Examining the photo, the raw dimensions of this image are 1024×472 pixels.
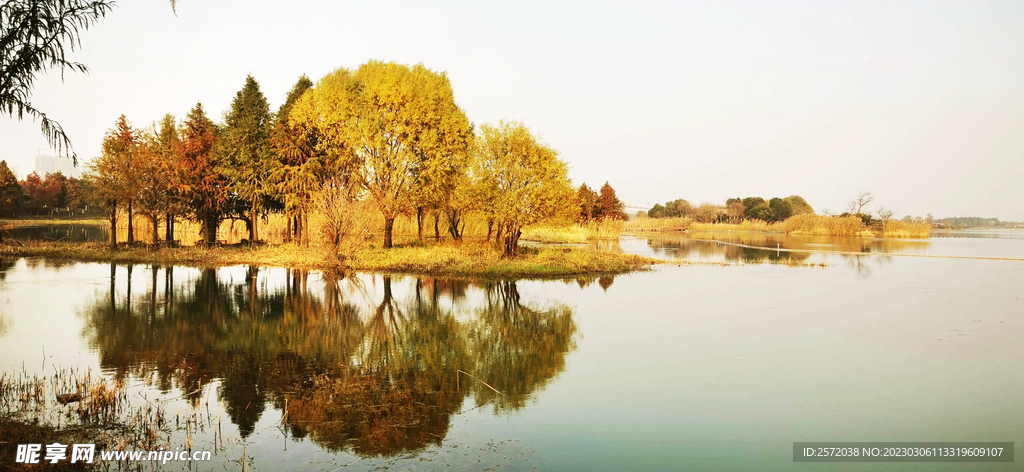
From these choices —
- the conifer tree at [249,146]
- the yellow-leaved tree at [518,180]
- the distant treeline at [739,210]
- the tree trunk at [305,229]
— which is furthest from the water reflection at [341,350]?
the distant treeline at [739,210]

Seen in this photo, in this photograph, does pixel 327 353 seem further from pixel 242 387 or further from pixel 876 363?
pixel 876 363

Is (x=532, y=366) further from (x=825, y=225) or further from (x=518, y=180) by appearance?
(x=825, y=225)

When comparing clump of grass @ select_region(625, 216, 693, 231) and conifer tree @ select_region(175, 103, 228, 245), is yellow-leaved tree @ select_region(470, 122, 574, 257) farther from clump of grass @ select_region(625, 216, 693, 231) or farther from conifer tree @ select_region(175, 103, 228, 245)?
clump of grass @ select_region(625, 216, 693, 231)

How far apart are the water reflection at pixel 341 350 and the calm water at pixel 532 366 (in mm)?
73

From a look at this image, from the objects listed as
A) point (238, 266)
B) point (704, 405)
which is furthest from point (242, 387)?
point (238, 266)

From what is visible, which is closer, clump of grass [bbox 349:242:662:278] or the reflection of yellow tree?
the reflection of yellow tree

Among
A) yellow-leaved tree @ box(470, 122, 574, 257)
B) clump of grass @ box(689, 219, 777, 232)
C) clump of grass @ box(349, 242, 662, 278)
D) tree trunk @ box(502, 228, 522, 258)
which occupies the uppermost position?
yellow-leaved tree @ box(470, 122, 574, 257)

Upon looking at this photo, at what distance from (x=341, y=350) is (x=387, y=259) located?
755 inches

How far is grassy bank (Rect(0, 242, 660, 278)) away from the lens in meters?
32.0

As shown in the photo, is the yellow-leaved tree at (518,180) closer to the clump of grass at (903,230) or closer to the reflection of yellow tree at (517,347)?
the reflection of yellow tree at (517,347)

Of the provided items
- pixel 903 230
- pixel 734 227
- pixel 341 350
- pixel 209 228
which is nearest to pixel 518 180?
pixel 341 350

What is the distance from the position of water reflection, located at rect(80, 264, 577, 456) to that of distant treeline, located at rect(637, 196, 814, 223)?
3821 inches

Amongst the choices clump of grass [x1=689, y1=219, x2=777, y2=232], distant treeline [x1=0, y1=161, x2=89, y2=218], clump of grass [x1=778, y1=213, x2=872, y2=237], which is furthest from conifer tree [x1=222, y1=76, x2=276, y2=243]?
clump of grass [x1=689, y1=219, x2=777, y2=232]

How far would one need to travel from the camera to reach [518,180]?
35281mm
